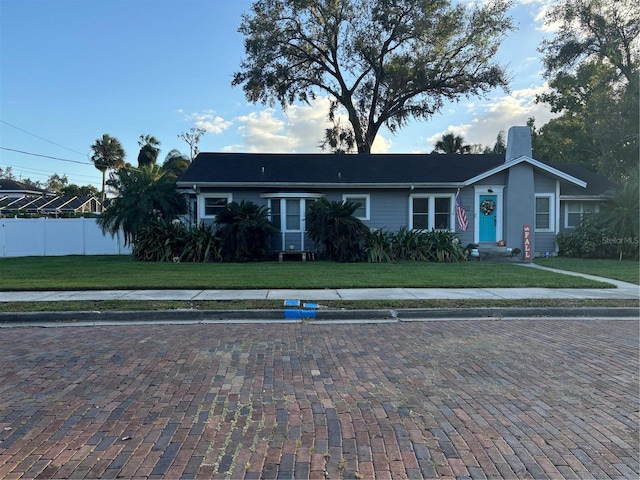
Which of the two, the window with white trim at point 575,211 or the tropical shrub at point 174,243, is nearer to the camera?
the tropical shrub at point 174,243

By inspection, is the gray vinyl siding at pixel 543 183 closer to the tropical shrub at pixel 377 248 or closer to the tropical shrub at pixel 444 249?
the tropical shrub at pixel 444 249

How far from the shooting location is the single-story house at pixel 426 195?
1809cm

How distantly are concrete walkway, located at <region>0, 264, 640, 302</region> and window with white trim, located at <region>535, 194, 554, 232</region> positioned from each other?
9.00 m

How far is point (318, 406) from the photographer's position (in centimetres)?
402

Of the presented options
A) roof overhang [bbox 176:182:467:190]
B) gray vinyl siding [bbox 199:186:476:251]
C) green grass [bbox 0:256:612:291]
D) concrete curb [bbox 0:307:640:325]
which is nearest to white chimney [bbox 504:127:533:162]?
gray vinyl siding [bbox 199:186:476:251]

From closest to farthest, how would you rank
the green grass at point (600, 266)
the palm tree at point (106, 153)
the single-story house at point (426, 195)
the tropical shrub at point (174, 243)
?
the green grass at point (600, 266) → the tropical shrub at point (174, 243) → the single-story house at point (426, 195) → the palm tree at point (106, 153)

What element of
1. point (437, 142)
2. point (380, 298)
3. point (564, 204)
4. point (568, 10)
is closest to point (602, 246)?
point (564, 204)

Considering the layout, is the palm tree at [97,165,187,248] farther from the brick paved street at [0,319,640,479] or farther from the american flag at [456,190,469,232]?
the american flag at [456,190,469,232]

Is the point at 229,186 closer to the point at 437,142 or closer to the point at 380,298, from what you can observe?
the point at 380,298

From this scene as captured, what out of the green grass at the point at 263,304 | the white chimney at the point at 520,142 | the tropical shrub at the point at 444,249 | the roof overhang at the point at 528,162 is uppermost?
the white chimney at the point at 520,142

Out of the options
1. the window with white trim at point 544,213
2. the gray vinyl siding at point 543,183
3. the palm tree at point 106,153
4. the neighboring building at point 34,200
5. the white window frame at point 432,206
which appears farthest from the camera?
the palm tree at point 106,153

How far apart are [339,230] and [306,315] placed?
868 cm

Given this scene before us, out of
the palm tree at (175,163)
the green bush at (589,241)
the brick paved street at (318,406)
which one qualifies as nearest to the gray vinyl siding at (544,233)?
the green bush at (589,241)

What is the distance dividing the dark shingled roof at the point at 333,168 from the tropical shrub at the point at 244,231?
170cm
